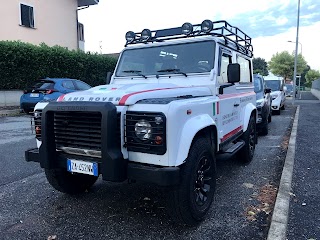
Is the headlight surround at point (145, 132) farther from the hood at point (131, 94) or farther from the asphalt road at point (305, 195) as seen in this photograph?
the asphalt road at point (305, 195)

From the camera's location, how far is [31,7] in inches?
698

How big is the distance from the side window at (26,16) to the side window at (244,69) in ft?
50.3

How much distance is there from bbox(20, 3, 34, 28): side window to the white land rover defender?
623 inches

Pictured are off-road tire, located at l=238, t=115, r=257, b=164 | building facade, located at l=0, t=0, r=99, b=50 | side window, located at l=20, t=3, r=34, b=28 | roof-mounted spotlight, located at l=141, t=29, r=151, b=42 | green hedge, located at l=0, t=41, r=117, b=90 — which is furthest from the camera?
side window, located at l=20, t=3, r=34, b=28

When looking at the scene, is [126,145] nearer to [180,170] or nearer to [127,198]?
[180,170]

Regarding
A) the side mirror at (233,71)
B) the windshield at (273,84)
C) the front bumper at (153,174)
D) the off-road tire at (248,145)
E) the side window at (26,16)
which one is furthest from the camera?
the side window at (26,16)

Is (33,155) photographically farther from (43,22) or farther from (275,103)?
(43,22)

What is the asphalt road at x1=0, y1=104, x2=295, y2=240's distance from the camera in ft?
10.1

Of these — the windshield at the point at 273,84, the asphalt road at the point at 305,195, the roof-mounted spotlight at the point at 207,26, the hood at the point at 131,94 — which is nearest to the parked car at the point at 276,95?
the windshield at the point at 273,84

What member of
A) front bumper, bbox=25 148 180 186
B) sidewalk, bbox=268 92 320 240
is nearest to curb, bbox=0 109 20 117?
sidewalk, bbox=268 92 320 240

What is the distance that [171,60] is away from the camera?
4.43 m

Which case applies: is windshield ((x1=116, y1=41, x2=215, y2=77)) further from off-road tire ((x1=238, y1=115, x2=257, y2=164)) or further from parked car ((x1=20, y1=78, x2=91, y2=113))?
parked car ((x1=20, y1=78, x2=91, y2=113))

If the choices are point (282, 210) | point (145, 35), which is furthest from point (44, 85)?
point (282, 210)

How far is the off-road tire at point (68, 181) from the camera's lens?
370 centimetres
